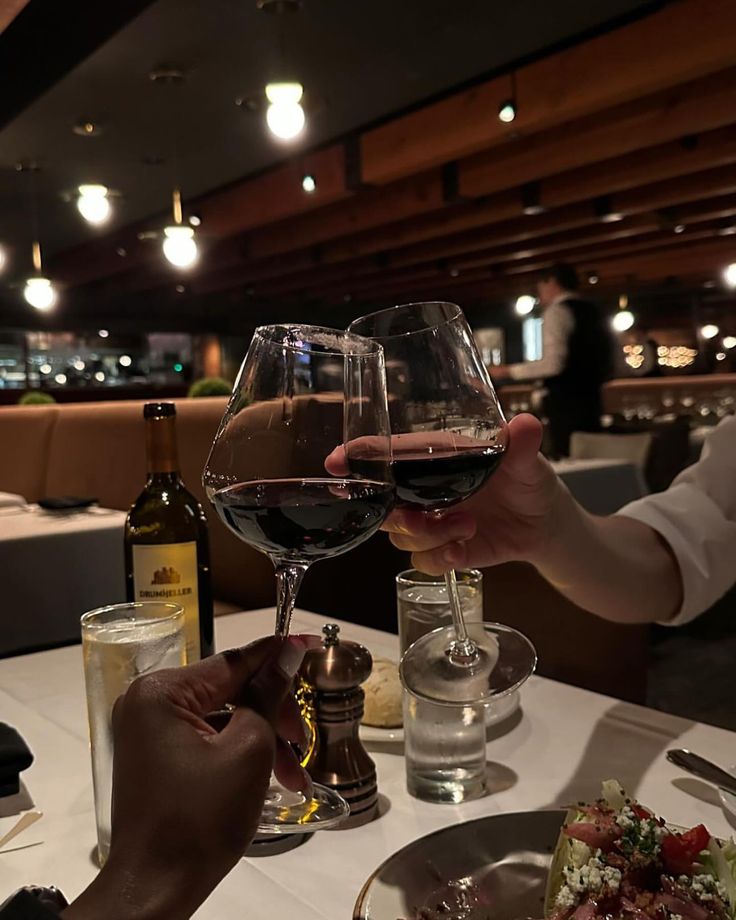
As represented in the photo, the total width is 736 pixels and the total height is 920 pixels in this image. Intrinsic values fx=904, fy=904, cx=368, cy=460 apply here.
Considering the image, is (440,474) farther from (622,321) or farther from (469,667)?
(622,321)

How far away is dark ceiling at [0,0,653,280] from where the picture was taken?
438cm

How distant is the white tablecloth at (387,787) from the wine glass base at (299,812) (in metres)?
0.07

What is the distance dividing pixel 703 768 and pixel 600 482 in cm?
256

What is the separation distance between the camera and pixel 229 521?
2.15ft

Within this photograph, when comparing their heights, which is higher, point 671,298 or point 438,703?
point 671,298

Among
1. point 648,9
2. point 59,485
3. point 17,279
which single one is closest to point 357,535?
point 59,485

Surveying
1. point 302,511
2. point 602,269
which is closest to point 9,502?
point 302,511

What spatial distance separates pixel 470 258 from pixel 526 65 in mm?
4951

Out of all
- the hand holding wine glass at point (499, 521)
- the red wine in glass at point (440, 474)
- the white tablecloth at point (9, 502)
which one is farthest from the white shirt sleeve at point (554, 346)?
the red wine in glass at point (440, 474)

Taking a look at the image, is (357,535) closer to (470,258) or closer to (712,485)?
(712,485)

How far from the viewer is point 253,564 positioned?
2637 millimetres

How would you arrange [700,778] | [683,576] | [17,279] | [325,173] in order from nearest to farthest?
[700,778] < [683,576] < [325,173] < [17,279]

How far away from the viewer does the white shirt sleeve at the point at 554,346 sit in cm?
491

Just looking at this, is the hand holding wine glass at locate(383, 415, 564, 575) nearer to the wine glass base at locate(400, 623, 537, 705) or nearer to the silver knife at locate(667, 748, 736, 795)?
the wine glass base at locate(400, 623, 537, 705)
